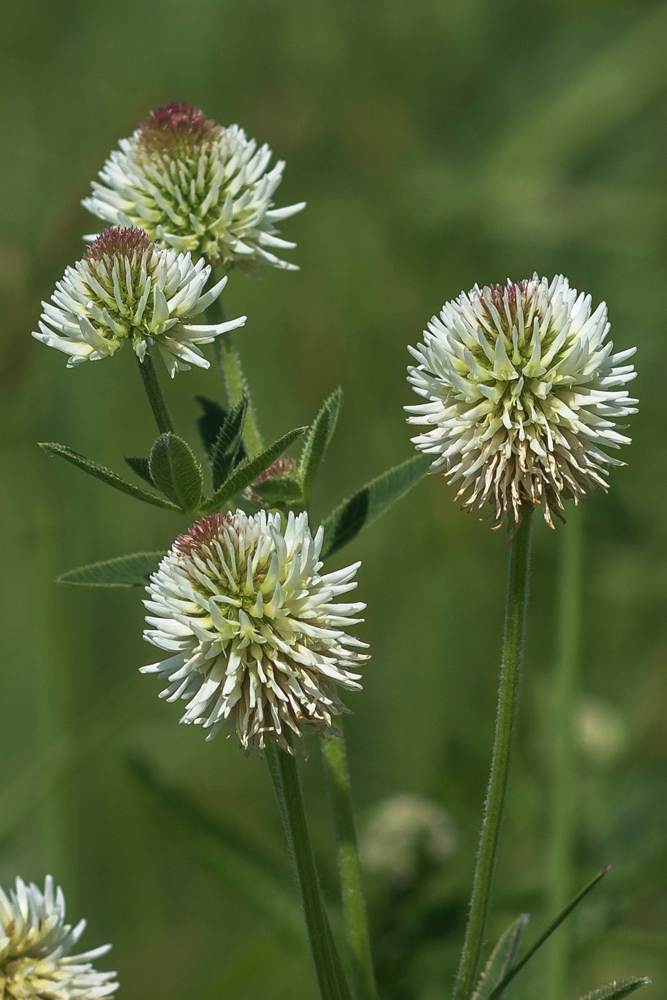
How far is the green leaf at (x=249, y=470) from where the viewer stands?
1.78m

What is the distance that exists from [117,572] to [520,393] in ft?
2.58

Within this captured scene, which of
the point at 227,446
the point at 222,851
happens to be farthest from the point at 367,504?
the point at 222,851

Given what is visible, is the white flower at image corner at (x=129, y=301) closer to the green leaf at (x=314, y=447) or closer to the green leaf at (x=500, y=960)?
the green leaf at (x=314, y=447)

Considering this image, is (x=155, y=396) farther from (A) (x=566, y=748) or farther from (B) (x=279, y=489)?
(A) (x=566, y=748)

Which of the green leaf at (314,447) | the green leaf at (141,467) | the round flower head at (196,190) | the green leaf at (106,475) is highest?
the round flower head at (196,190)

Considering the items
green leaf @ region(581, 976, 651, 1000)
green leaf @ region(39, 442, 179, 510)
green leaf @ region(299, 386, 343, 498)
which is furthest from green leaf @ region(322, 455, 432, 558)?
green leaf @ region(581, 976, 651, 1000)

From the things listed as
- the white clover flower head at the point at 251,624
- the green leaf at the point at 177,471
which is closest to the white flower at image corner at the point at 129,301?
the green leaf at the point at 177,471

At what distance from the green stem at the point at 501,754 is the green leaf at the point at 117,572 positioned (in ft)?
2.06

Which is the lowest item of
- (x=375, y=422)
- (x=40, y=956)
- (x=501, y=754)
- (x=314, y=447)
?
(x=40, y=956)

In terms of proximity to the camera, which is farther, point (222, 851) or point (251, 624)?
point (222, 851)

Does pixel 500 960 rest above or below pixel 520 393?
below

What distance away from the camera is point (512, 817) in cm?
402

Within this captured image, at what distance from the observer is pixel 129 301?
190 centimetres

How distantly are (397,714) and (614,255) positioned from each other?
2.35 meters
